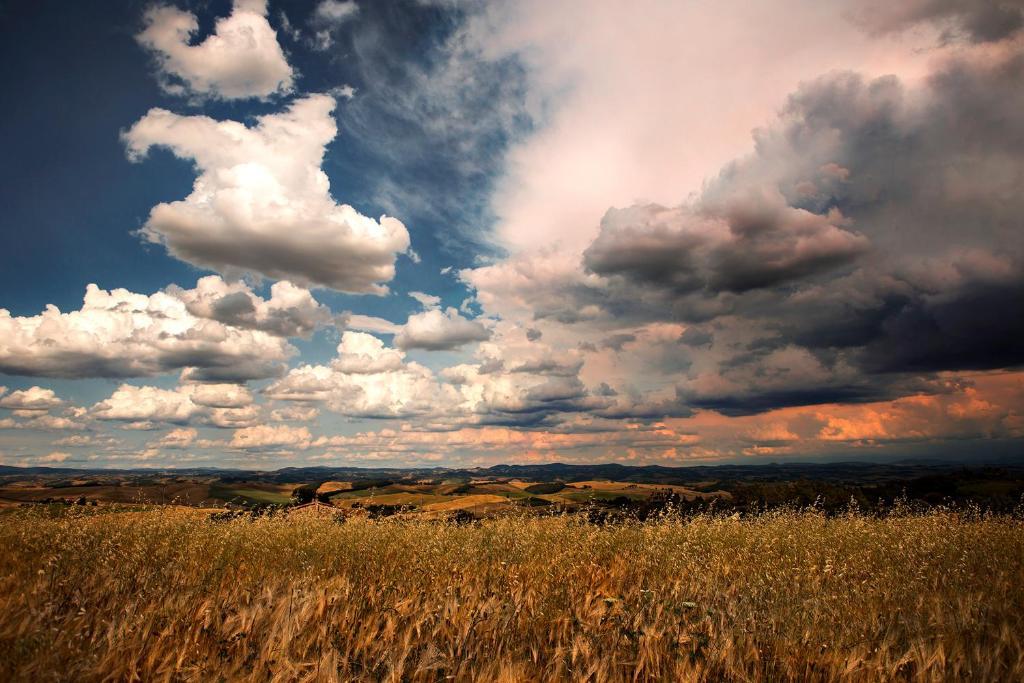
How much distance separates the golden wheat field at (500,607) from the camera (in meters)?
2.82

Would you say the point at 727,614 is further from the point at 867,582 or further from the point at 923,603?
the point at 867,582

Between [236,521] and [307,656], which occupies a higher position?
[307,656]

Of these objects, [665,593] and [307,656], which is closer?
[307,656]

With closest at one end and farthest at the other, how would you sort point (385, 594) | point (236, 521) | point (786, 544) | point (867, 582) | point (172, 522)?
point (385, 594) < point (867, 582) < point (786, 544) < point (172, 522) < point (236, 521)

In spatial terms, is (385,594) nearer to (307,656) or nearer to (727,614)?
(307,656)

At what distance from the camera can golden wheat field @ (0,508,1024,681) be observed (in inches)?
111

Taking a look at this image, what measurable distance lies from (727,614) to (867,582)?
337cm

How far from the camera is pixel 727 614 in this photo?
4309 mm

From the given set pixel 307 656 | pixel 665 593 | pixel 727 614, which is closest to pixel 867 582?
pixel 665 593

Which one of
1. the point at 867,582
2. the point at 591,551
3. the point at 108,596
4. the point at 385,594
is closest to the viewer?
the point at 108,596

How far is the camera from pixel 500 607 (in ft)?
13.9

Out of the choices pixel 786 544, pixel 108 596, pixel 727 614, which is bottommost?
pixel 786 544

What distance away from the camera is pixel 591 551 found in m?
8.05

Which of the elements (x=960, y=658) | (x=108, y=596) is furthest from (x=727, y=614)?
(x=108, y=596)
